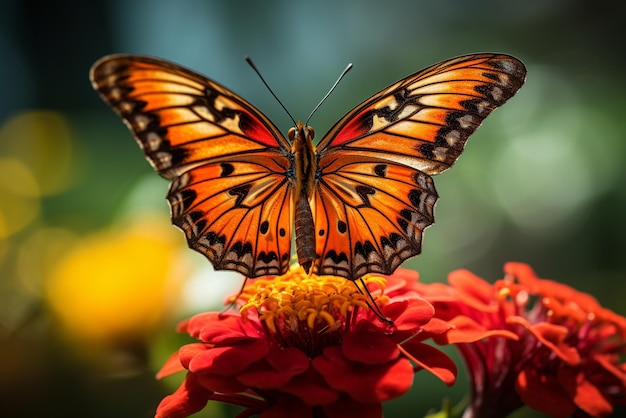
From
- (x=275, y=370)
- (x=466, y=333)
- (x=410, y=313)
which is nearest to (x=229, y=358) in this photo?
(x=275, y=370)

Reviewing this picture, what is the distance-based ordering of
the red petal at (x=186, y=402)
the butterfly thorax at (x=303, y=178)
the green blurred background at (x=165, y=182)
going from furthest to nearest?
the green blurred background at (x=165, y=182) → the butterfly thorax at (x=303, y=178) → the red petal at (x=186, y=402)

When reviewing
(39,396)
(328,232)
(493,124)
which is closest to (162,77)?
(328,232)

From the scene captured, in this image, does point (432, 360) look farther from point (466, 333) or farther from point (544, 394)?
point (544, 394)

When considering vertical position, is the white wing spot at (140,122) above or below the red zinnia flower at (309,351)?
above

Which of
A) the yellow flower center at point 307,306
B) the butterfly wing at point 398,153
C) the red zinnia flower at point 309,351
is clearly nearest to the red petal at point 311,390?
the red zinnia flower at point 309,351

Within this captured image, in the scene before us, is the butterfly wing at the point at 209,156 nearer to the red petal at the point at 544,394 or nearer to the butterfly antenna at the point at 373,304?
the butterfly antenna at the point at 373,304

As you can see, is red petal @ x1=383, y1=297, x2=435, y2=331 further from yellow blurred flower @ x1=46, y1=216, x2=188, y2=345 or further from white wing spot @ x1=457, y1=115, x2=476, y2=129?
yellow blurred flower @ x1=46, y1=216, x2=188, y2=345

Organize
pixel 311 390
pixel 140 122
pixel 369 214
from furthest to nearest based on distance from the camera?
pixel 369 214 < pixel 140 122 < pixel 311 390
